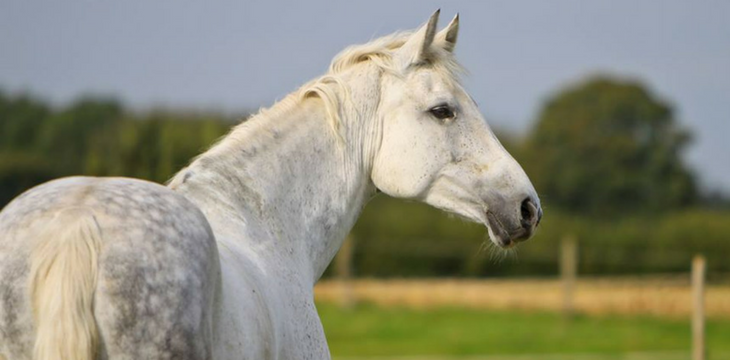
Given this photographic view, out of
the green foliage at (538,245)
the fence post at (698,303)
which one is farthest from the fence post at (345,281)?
the fence post at (698,303)

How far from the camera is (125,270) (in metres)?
2.64

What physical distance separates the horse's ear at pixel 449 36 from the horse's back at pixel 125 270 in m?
1.72

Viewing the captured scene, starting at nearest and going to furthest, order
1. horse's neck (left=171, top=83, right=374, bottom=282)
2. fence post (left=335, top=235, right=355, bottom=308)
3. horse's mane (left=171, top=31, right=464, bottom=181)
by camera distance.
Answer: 1. horse's neck (left=171, top=83, right=374, bottom=282)
2. horse's mane (left=171, top=31, right=464, bottom=181)
3. fence post (left=335, top=235, right=355, bottom=308)

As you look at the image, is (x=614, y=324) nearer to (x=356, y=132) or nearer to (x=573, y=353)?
(x=573, y=353)

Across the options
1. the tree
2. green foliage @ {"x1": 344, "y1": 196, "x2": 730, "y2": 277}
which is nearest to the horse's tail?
green foliage @ {"x1": 344, "y1": 196, "x2": 730, "y2": 277}

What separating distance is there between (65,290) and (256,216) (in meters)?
1.18

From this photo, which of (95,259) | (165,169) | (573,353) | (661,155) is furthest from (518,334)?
(661,155)

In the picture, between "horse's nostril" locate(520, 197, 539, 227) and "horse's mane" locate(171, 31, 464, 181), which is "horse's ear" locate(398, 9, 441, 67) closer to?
"horse's mane" locate(171, 31, 464, 181)

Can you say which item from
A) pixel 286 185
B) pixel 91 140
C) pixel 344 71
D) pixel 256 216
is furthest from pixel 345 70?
pixel 91 140

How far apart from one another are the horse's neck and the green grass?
34.5 feet

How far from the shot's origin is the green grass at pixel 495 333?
1554cm

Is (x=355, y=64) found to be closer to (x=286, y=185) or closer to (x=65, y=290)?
(x=286, y=185)

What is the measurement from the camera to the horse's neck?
3580mm

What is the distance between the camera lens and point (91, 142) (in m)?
22.7
